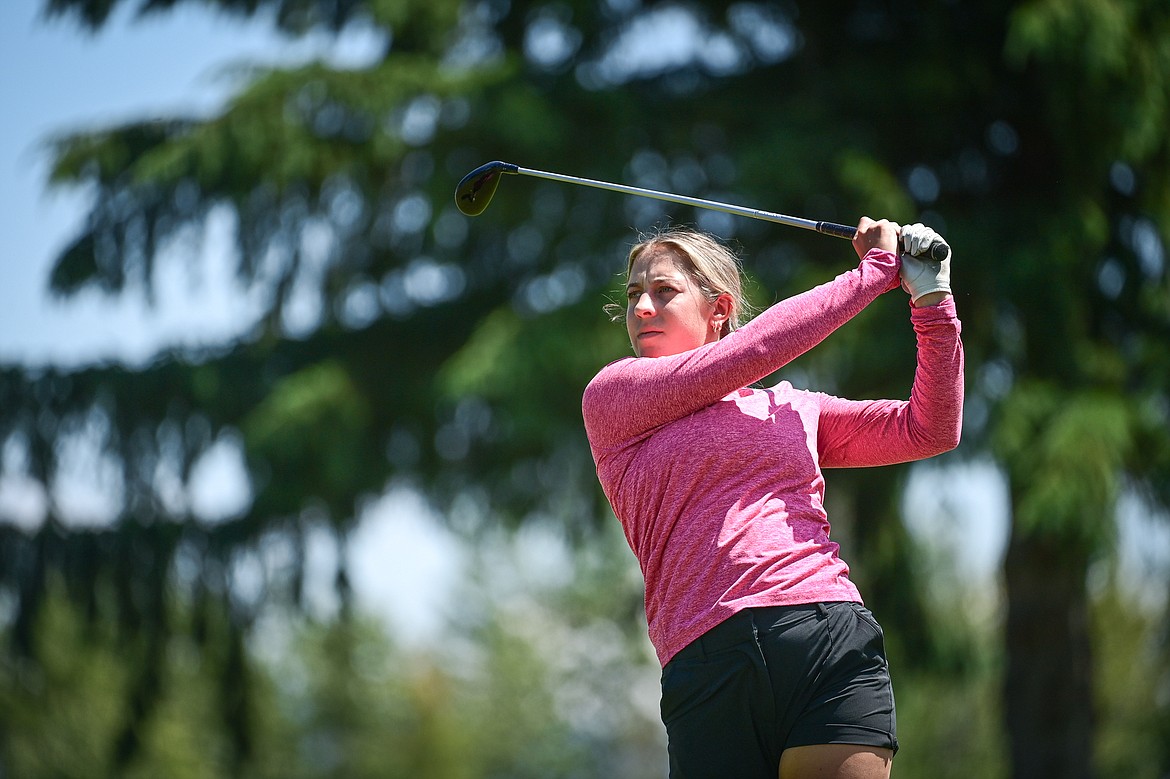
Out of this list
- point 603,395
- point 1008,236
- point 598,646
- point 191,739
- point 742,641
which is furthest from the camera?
point 598,646

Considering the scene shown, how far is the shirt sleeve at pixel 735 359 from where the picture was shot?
202 centimetres

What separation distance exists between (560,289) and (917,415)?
5.68 m

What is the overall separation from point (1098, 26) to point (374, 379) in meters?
4.80

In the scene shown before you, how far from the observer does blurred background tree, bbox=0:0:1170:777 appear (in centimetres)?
686

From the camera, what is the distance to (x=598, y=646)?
34.3 m

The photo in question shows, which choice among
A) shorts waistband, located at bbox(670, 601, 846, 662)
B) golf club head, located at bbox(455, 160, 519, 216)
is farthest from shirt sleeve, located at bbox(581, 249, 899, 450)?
golf club head, located at bbox(455, 160, 519, 216)

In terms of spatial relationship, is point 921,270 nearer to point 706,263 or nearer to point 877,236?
point 877,236

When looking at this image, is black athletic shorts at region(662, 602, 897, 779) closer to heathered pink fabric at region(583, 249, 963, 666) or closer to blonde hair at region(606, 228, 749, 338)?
heathered pink fabric at region(583, 249, 963, 666)

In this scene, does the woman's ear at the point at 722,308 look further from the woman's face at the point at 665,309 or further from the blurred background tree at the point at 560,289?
the blurred background tree at the point at 560,289

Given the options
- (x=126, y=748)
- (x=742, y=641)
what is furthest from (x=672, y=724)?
(x=126, y=748)

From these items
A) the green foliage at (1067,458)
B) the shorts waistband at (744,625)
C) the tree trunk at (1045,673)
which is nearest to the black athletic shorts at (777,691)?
the shorts waistband at (744,625)

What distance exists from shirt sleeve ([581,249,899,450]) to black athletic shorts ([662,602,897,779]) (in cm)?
35

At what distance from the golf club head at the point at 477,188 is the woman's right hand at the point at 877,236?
2.94 ft

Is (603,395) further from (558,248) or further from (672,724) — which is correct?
(558,248)
